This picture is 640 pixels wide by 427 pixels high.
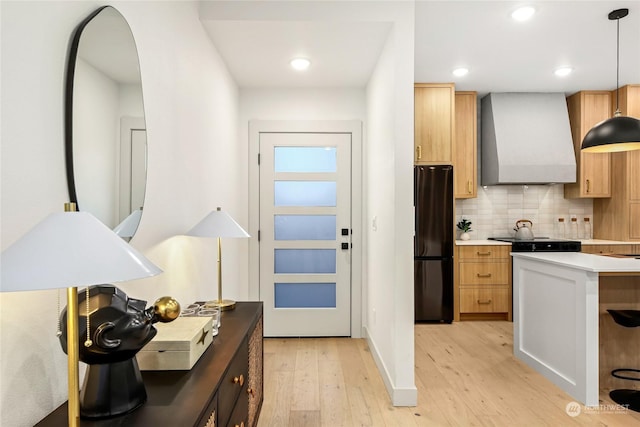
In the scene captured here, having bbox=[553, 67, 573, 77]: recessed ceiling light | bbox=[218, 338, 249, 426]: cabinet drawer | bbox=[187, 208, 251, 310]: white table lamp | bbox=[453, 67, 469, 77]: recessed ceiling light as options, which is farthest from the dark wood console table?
bbox=[553, 67, 573, 77]: recessed ceiling light

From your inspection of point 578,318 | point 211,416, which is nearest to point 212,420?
point 211,416

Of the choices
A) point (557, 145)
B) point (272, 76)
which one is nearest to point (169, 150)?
point (272, 76)

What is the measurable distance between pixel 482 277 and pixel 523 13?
2.75m

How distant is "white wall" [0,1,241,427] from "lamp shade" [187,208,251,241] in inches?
4.3

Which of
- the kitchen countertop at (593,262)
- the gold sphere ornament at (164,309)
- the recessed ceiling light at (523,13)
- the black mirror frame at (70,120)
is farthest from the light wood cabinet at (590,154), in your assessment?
the black mirror frame at (70,120)

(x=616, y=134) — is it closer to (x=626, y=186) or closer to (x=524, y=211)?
(x=626, y=186)

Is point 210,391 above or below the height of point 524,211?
below

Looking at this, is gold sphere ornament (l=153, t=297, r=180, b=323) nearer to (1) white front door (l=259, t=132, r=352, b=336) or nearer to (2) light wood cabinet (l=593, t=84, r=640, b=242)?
(1) white front door (l=259, t=132, r=352, b=336)

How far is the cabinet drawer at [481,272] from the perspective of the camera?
4414 millimetres

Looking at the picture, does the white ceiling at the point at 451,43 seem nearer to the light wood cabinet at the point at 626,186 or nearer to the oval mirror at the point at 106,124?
the light wood cabinet at the point at 626,186

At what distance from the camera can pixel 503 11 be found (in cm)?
274

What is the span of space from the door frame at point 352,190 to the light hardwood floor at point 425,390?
47 centimetres

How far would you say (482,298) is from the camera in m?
4.43

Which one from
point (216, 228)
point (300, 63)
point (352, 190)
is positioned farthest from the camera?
point (352, 190)
